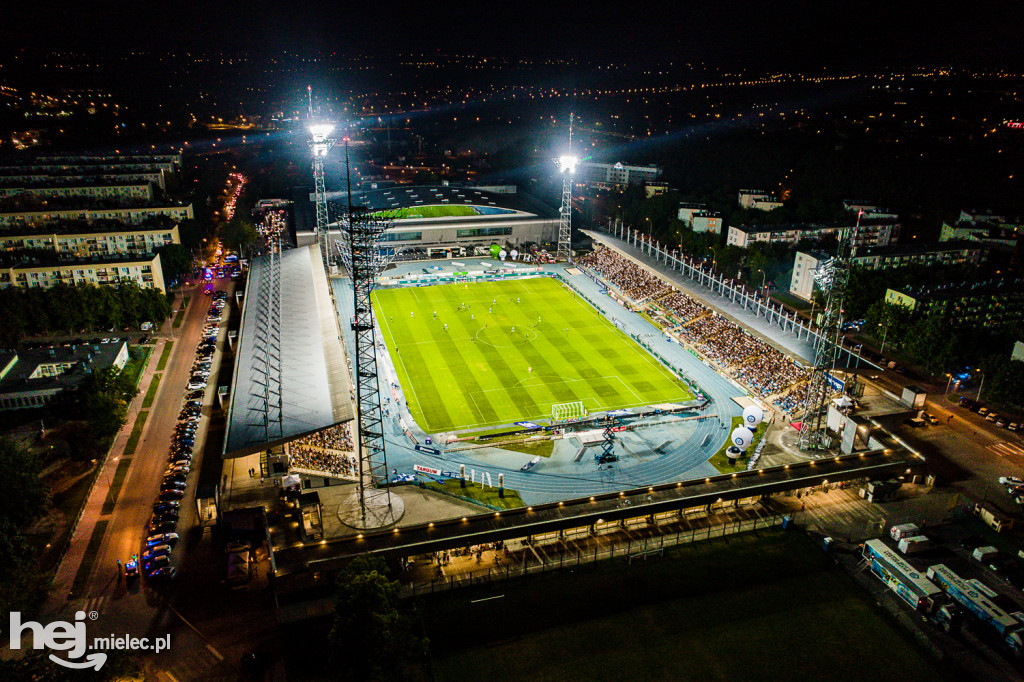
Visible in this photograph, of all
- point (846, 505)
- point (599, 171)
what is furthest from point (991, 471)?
point (599, 171)

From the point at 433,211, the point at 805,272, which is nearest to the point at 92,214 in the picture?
the point at 433,211

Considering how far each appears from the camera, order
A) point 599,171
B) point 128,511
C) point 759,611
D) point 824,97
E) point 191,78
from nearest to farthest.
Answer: point 759,611 → point 128,511 → point 599,171 → point 824,97 → point 191,78

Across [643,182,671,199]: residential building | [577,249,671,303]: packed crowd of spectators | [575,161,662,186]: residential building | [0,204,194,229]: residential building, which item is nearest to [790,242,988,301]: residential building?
[577,249,671,303]: packed crowd of spectators

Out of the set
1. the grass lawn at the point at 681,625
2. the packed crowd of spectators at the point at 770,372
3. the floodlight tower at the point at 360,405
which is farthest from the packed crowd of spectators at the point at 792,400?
the floodlight tower at the point at 360,405

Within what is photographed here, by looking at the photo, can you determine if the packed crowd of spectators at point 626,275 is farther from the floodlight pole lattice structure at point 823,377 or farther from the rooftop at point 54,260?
the rooftop at point 54,260

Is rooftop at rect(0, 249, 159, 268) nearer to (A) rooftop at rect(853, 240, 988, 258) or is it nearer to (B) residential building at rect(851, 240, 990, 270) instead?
(B) residential building at rect(851, 240, 990, 270)

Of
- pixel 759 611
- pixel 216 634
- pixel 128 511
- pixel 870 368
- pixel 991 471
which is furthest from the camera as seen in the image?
pixel 870 368

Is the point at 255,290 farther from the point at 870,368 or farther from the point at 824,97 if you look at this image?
the point at 824,97
